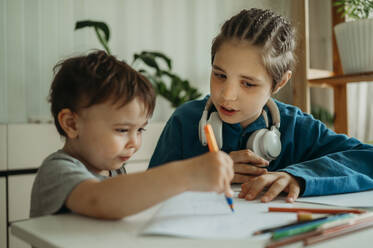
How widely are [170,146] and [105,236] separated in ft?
2.06

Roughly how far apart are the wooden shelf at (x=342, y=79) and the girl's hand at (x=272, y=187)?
1.21 m

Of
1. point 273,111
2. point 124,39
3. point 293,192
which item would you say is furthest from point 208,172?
point 124,39

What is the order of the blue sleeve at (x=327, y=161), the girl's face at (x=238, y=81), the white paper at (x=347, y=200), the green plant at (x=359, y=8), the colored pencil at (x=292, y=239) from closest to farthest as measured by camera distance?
the colored pencil at (x=292, y=239) < the white paper at (x=347, y=200) < the blue sleeve at (x=327, y=161) < the girl's face at (x=238, y=81) < the green plant at (x=359, y=8)

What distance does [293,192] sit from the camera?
76 cm

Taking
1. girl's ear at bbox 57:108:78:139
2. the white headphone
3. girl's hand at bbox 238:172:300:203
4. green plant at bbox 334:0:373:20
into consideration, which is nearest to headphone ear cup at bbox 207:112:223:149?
the white headphone

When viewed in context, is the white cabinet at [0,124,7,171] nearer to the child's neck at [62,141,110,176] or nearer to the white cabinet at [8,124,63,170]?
the white cabinet at [8,124,63,170]

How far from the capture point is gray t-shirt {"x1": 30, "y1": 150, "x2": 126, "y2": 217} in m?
0.60

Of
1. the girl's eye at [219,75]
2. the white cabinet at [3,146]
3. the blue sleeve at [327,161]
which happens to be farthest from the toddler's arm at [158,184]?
the white cabinet at [3,146]

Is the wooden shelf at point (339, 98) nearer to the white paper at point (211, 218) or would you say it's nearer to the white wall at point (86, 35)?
the white wall at point (86, 35)

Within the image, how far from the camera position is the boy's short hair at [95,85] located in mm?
738

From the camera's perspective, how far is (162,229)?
0.49 meters

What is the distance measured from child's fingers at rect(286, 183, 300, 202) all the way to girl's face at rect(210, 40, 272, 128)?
9.9 inches

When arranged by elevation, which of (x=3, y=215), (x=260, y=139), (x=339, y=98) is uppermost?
(x=339, y=98)

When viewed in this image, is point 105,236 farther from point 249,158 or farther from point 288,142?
point 288,142
